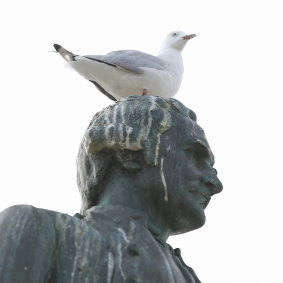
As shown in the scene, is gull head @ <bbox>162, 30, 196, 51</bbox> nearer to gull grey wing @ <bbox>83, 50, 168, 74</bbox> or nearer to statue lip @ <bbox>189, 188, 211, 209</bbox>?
gull grey wing @ <bbox>83, 50, 168, 74</bbox>

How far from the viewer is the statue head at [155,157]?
14.1ft

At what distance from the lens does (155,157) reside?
4.30 m

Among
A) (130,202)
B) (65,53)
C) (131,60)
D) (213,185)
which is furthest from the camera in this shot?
(65,53)

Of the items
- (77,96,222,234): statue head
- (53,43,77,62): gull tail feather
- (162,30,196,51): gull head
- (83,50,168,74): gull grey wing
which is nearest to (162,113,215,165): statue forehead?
(77,96,222,234): statue head

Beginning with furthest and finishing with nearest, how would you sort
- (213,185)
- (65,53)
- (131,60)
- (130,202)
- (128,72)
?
(65,53), (131,60), (128,72), (213,185), (130,202)

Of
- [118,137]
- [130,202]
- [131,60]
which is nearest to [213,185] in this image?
[130,202]

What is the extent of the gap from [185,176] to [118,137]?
405 mm

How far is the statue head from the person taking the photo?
4.30 m

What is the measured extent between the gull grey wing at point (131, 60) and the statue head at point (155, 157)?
477cm

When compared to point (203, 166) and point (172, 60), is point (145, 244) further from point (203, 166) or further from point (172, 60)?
point (172, 60)

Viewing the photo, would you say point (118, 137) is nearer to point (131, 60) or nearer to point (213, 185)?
point (213, 185)

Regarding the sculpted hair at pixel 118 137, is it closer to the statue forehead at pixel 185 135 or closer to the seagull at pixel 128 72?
the statue forehead at pixel 185 135

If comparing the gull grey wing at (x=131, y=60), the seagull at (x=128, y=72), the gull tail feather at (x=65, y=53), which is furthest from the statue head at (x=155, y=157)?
the gull tail feather at (x=65, y=53)

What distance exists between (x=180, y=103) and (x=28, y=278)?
1.46 metres
